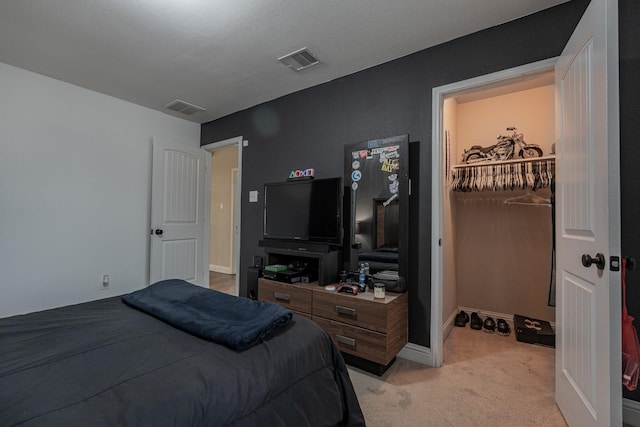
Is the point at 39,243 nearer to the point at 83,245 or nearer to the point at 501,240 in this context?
the point at 83,245

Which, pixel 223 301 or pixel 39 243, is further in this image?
pixel 39 243

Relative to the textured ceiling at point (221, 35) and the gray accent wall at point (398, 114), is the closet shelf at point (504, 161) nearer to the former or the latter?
the gray accent wall at point (398, 114)

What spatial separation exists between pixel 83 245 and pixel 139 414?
10.5ft

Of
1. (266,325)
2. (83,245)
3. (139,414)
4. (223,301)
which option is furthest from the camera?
(83,245)

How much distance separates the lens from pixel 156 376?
92cm

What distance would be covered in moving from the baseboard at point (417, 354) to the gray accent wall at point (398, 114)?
0.05 m

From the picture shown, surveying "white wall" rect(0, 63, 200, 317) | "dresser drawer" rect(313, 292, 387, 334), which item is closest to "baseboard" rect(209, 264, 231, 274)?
"white wall" rect(0, 63, 200, 317)

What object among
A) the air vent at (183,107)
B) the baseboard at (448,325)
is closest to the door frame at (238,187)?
the air vent at (183,107)

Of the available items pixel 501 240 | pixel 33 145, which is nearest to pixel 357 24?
pixel 501 240

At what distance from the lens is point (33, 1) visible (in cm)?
190

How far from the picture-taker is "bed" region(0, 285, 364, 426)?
0.79 m

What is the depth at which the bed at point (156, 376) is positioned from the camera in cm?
79

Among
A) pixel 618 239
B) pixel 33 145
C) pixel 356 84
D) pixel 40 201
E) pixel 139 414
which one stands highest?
pixel 356 84

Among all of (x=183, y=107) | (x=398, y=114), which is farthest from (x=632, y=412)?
(x=183, y=107)
